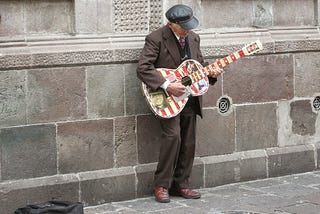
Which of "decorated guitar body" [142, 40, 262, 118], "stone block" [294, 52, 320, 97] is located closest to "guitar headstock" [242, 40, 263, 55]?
"decorated guitar body" [142, 40, 262, 118]

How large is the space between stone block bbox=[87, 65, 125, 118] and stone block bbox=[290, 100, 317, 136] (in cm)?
237

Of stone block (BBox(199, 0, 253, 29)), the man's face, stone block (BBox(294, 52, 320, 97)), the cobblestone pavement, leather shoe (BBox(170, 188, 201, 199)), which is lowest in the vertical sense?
the cobblestone pavement

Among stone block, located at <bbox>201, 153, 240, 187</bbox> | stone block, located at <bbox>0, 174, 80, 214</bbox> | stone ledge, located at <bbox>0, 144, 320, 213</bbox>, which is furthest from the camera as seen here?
stone block, located at <bbox>201, 153, 240, 187</bbox>

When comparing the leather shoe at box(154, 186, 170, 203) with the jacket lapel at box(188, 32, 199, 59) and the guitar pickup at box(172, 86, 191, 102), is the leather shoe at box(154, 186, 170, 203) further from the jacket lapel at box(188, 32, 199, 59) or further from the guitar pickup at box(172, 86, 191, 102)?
the jacket lapel at box(188, 32, 199, 59)

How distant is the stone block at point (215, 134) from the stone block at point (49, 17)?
1885 millimetres

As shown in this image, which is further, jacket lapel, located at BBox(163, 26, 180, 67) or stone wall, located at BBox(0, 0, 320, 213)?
jacket lapel, located at BBox(163, 26, 180, 67)

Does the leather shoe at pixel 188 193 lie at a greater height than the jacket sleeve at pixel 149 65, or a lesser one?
lesser

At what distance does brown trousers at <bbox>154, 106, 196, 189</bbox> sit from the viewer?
7.37 meters

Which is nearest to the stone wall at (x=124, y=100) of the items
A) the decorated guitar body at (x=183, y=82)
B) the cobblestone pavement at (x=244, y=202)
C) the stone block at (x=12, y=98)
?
the stone block at (x=12, y=98)

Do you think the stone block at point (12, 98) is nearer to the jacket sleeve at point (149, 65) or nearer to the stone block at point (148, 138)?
the jacket sleeve at point (149, 65)

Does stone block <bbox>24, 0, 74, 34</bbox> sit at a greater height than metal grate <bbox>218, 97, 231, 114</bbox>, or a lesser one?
greater

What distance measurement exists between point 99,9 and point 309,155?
129 inches

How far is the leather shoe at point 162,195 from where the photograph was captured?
7477 mm

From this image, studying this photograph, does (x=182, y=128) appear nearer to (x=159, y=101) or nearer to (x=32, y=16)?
(x=159, y=101)
